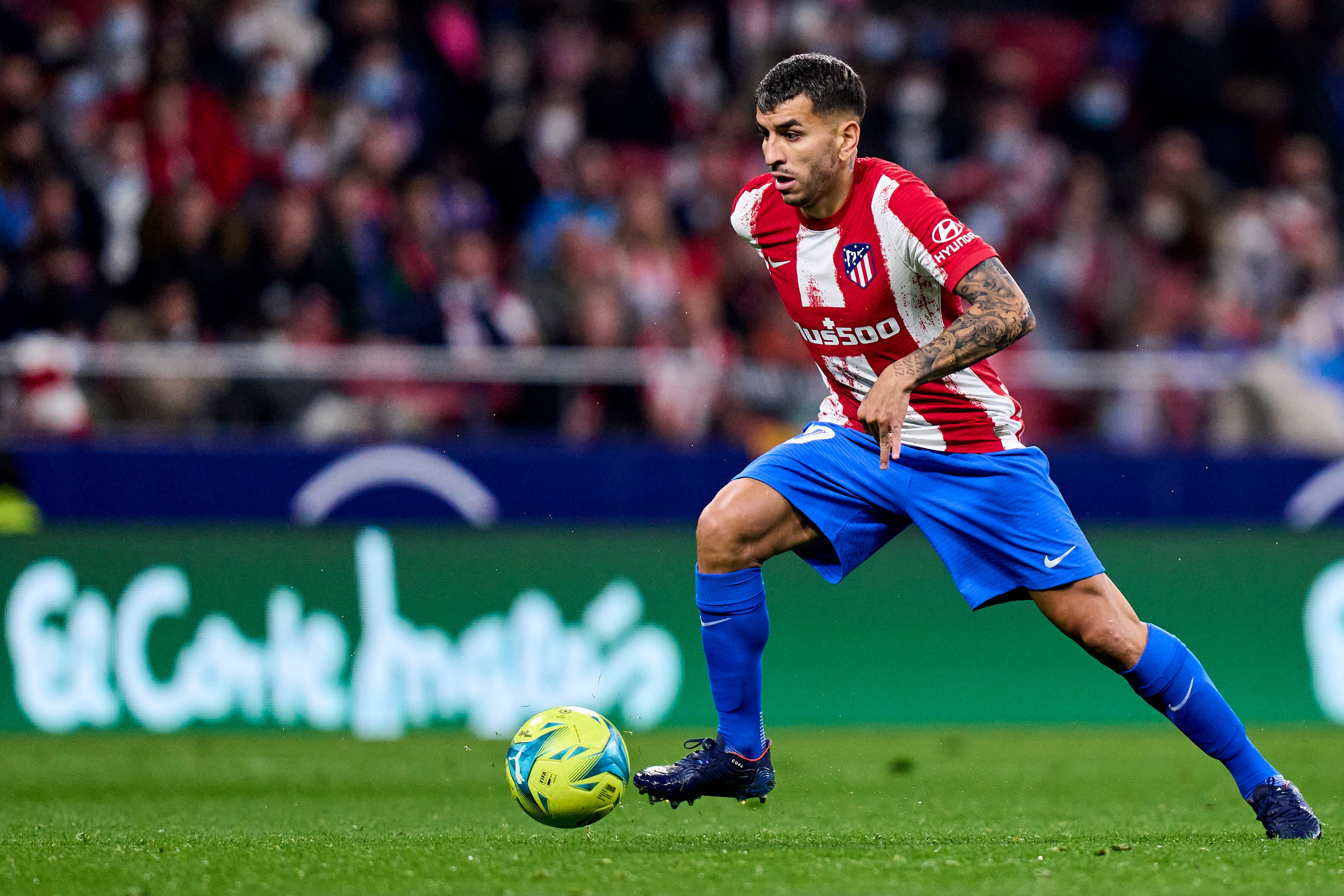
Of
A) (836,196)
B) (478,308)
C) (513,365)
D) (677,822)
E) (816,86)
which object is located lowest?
(677,822)

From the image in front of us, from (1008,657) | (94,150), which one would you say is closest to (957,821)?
(1008,657)

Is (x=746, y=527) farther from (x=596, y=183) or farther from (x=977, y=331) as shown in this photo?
(x=596, y=183)

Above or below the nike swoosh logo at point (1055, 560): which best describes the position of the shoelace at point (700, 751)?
below

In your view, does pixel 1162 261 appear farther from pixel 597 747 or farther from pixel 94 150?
pixel 597 747

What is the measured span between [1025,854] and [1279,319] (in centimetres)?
886

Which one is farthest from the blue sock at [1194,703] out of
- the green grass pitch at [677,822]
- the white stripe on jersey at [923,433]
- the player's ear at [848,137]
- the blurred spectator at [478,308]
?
the blurred spectator at [478,308]

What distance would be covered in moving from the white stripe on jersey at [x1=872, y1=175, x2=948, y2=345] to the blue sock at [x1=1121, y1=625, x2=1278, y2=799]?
1162 millimetres

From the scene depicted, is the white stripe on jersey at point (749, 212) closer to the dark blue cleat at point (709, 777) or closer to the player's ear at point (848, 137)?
the player's ear at point (848, 137)

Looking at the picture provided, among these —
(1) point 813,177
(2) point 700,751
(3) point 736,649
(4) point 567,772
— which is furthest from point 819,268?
(4) point 567,772

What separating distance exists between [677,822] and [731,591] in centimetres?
119

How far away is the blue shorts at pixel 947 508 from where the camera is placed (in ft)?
17.2

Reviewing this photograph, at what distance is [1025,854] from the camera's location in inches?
197

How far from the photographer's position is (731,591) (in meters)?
5.45

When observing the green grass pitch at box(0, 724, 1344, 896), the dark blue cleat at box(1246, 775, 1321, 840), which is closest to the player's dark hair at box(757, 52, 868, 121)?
the green grass pitch at box(0, 724, 1344, 896)
